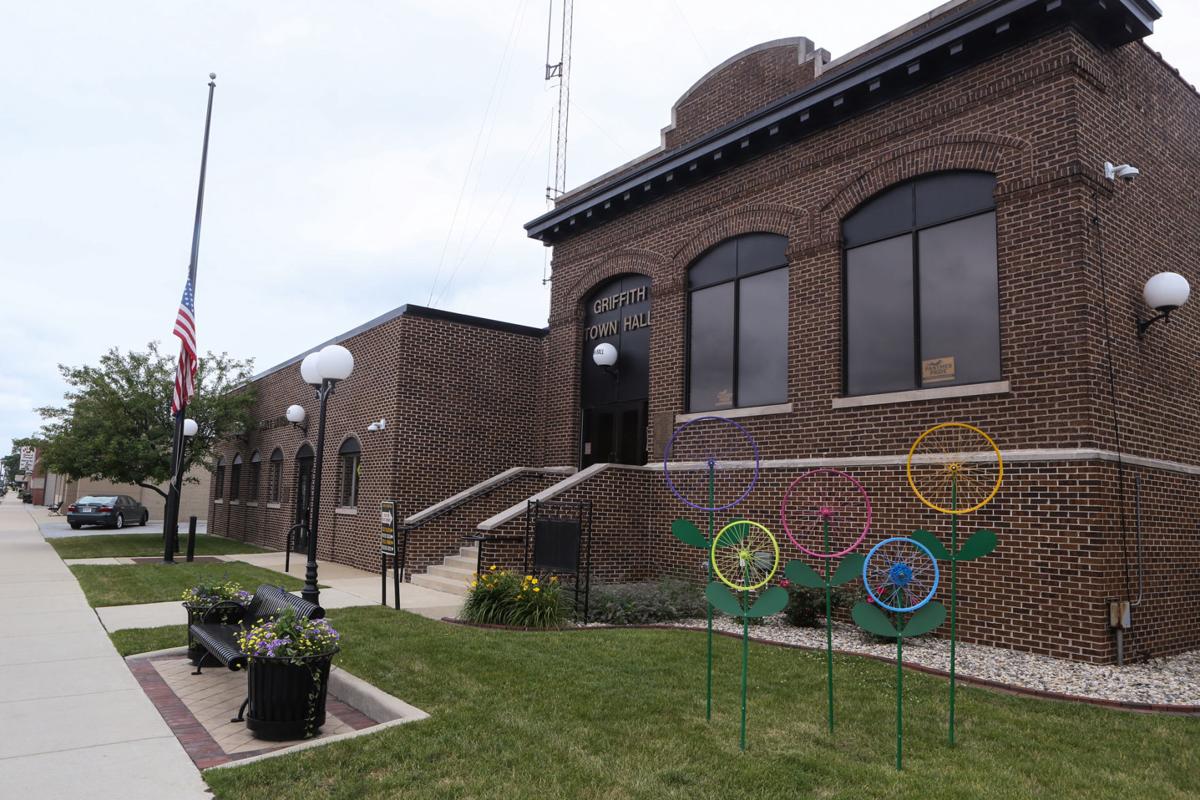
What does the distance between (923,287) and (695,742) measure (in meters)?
7.67

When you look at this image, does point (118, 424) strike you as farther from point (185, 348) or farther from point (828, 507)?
point (828, 507)

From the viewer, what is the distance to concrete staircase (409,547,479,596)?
13.7 meters

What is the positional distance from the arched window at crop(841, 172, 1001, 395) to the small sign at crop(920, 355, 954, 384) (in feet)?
0.04

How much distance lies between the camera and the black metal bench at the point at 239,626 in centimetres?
650

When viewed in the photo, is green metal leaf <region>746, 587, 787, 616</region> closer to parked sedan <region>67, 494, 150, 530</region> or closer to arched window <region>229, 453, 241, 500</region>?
arched window <region>229, 453, 241, 500</region>

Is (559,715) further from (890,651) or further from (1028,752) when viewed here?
(890,651)

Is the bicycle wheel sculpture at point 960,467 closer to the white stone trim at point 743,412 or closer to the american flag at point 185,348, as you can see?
the white stone trim at point 743,412

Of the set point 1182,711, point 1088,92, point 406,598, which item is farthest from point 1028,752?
point 406,598

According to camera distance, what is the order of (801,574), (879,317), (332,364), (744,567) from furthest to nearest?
1. (879,317)
2. (332,364)
3. (744,567)
4. (801,574)

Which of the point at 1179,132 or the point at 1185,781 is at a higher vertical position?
the point at 1179,132

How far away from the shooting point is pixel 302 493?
21.5 metres

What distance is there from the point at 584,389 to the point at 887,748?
1268 cm

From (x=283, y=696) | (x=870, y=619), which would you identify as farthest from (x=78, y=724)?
(x=870, y=619)

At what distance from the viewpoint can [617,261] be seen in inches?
645
